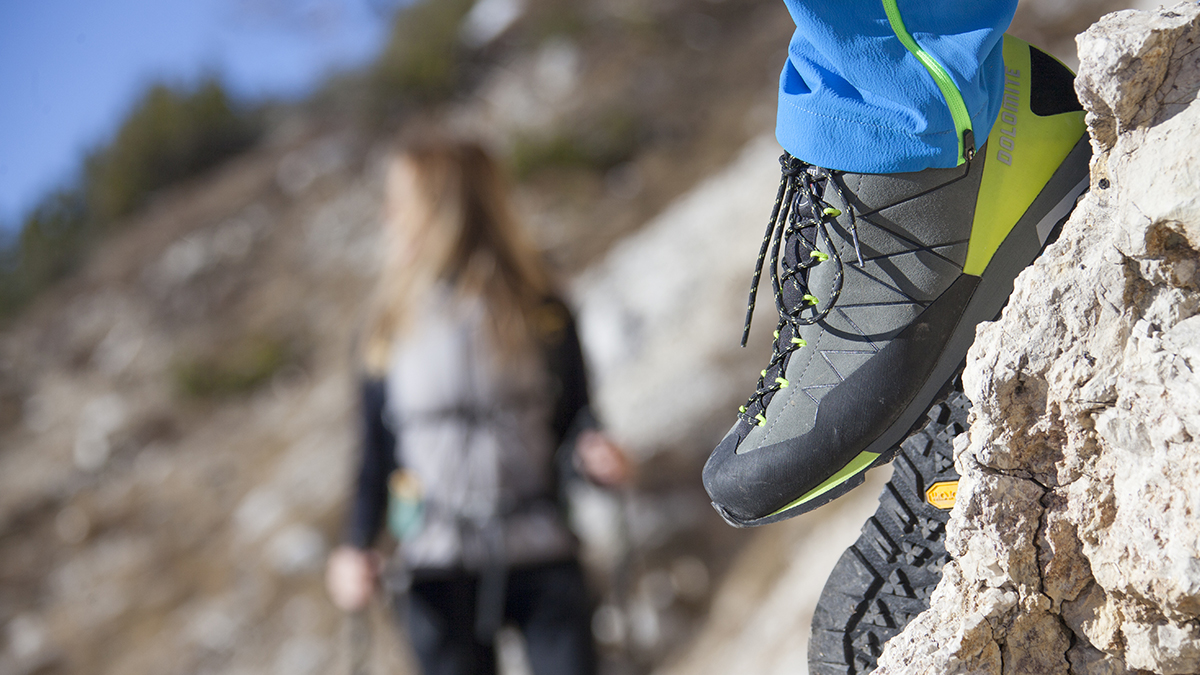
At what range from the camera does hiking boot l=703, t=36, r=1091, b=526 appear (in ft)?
3.21

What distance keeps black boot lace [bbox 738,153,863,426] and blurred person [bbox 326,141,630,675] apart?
127cm

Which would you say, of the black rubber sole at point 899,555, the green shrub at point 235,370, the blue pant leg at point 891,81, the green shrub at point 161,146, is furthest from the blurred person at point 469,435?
the green shrub at point 161,146

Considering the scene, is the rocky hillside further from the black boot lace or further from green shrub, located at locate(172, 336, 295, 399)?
the black boot lace

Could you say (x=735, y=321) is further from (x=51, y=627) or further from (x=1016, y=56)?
(x=51, y=627)

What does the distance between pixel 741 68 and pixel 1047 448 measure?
974 cm

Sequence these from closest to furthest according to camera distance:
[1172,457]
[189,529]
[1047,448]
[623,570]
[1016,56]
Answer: [1172,457] → [1047,448] → [1016,56] → [623,570] → [189,529]

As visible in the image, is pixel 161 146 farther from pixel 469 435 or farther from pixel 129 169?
pixel 469 435

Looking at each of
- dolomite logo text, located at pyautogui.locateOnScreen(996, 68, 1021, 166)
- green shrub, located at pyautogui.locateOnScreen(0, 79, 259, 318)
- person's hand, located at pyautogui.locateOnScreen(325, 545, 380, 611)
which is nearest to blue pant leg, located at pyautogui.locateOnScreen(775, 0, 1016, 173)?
dolomite logo text, located at pyautogui.locateOnScreen(996, 68, 1021, 166)

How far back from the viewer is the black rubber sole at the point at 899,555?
1.00 metres

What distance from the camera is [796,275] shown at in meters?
1.07

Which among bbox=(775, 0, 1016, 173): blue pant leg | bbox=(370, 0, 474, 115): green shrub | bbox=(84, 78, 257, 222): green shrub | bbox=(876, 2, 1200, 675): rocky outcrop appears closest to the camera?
bbox=(876, 2, 1200, 675): rocky outcrop

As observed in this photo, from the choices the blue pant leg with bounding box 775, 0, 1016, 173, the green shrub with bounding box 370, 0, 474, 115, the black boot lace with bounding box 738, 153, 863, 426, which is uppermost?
the green shrub with bounding box 370, 0, 474, 115

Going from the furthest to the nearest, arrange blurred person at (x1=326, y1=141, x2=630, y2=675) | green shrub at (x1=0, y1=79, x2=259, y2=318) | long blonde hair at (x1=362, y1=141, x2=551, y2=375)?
green shrub at (x1=0, y1=79, x2=259, y2=318)
long blonde hair at (x1=362, y1=141, x2=551, y2=375)
blurred person at (x1=326, y1=141, x2=630, y2=675)

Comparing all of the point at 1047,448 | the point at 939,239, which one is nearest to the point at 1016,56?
the point at 939,239
